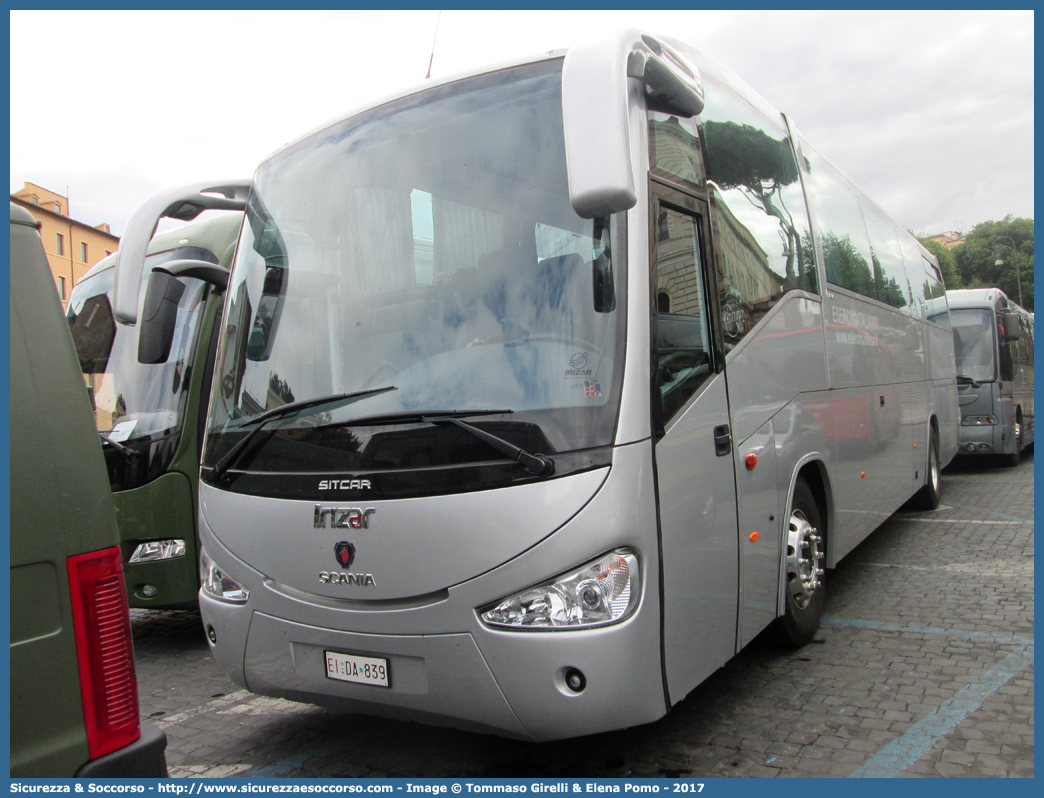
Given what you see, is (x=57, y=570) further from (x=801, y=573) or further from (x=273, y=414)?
(x=801, y=573)

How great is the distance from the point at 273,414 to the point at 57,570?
1543 millimetres

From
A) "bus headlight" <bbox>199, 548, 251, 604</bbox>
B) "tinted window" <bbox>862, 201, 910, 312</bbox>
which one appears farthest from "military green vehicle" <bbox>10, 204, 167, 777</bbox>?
"tinted window" <bbox>862, 201, 910, 312</bbox>

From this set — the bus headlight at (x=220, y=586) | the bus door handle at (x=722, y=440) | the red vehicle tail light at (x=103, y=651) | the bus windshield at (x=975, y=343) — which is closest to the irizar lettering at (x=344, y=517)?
the bus headlight at (x=220, y=586)

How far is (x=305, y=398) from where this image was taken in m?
3.50

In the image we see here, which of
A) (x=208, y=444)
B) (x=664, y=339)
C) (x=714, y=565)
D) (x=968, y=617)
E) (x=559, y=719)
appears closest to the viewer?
(x=559, y=719)

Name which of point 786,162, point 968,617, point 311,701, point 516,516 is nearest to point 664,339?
point 516,516

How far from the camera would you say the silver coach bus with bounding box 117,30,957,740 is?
2959mm

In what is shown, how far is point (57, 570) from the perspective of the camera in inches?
81.8

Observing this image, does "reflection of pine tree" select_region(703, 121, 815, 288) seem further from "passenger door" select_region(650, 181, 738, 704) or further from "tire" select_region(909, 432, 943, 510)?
"tire" select_region(909, 432, 943, 510)

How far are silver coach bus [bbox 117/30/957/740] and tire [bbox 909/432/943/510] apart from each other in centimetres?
610

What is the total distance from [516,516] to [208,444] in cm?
179

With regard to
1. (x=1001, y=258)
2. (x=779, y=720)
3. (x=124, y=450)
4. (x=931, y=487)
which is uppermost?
(x=1001, y=258)

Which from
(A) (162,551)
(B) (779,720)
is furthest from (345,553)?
(A) (162,551)

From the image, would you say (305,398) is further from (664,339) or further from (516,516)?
(664,339)
